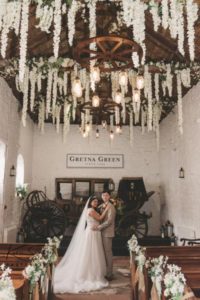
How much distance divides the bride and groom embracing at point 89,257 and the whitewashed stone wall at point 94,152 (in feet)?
14.0

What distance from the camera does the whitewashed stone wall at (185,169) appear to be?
23.7 feet

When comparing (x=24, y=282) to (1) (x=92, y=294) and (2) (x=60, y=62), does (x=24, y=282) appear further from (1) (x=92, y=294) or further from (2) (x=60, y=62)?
(2) (x=60, y=62)

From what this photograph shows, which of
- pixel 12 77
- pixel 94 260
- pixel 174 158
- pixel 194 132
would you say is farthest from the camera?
pixel 174 158

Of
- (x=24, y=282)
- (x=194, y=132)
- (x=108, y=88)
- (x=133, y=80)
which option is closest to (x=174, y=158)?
(x=194, y=132)

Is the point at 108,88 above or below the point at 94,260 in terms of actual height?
above

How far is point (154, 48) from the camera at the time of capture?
6.08 metres

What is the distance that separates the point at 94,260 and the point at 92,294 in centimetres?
91

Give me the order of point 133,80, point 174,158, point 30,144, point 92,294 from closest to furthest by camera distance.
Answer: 1. point 92,294
2. point 133,80
3. point 174,158
4. point 30,144

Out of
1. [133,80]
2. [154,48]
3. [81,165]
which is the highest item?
[154,48]

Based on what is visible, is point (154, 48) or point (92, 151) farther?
point (92, 151)

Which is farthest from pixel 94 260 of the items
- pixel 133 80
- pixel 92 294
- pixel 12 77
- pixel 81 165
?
pixel 81 165

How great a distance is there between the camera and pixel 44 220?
9312mm

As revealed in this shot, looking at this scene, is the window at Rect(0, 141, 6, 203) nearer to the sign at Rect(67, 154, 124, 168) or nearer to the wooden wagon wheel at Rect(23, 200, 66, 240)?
the wooden wagon wheel at Rect(23, 200, 66, 240)

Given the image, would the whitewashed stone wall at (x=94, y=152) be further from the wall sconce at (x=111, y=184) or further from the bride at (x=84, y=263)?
the bride at (x=84, y=263)
